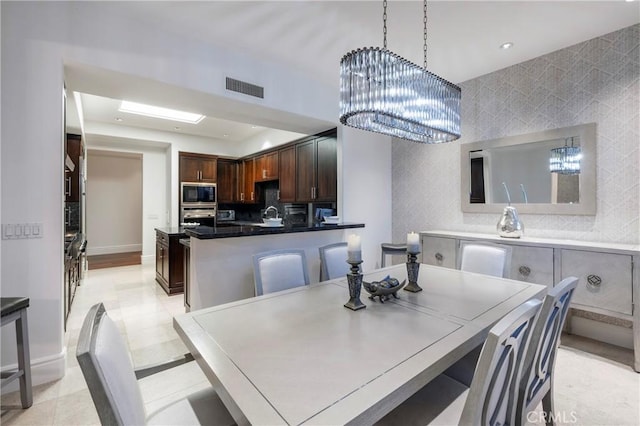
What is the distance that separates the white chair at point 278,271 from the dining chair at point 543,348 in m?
1.44

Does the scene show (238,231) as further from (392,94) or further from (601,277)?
(601,277)

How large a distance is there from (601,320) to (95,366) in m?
3.94

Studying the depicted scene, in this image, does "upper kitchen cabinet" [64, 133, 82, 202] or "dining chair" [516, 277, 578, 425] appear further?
"upper kitchen cabinet" [64, 133, 82, 202]

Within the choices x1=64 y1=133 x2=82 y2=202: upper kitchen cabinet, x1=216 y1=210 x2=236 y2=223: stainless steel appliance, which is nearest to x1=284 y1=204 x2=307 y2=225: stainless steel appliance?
x1=216 y1=210 x2=236 y2=223: stainless steel appliance

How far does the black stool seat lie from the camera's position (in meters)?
1.71

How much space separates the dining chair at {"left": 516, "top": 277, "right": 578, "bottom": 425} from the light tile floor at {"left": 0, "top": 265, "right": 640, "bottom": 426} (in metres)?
0.40

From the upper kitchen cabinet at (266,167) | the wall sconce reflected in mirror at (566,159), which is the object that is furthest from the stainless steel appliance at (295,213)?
the wall sconce reflected in mirror at (566,159)

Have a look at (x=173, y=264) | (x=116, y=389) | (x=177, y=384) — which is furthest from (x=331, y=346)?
(x=173, y=264)

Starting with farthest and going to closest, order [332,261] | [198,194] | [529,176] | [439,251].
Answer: [198,194]
[439,251]
[529,176]
[332,261]

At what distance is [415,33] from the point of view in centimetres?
267

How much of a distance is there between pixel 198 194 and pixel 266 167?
1.67 m

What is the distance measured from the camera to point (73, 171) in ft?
13.4

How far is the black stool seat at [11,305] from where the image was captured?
5.61 feet

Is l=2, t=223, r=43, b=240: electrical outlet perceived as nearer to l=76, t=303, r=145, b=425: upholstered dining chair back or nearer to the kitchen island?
the kitchen island
